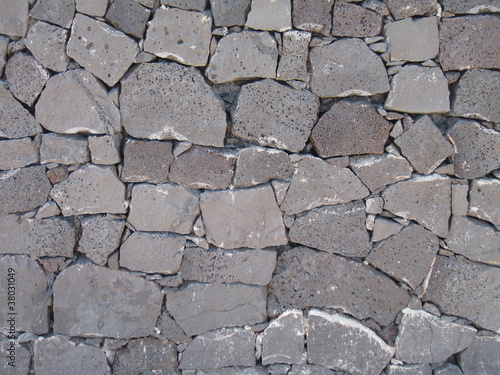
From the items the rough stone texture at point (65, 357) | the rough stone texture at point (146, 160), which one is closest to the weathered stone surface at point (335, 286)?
the rough stone texture at point (146, 160)

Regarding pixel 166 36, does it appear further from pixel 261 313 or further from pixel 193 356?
pixel 193 356

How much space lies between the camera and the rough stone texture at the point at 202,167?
2.77 metres

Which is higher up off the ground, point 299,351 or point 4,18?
point 4,18

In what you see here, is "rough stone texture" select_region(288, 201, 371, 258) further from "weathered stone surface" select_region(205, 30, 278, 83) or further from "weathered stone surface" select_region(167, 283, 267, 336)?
"weathered stone surface" select_region(205, 30, 278, 83)

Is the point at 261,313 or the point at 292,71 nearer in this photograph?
the point at 292,71

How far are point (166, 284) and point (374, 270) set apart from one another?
135cm

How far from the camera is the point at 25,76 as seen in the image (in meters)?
2.72

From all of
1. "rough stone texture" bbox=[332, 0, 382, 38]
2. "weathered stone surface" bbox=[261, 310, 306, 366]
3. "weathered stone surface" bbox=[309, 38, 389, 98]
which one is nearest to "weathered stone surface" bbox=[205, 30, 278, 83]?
"weathered stone surface" bbox=[309, 38, 389, 98]

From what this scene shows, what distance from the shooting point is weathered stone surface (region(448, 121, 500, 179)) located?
9.06 feet

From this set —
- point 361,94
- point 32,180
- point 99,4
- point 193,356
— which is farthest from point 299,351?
point 99,4

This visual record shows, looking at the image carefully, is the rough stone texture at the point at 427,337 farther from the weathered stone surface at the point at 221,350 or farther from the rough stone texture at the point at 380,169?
the weathered stone surface at the point at 221,350

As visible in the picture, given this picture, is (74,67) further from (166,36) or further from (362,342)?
(362,342)

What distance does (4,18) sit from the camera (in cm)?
267

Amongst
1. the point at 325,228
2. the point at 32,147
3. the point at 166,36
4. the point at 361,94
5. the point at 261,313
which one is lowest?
the point at 261,313
